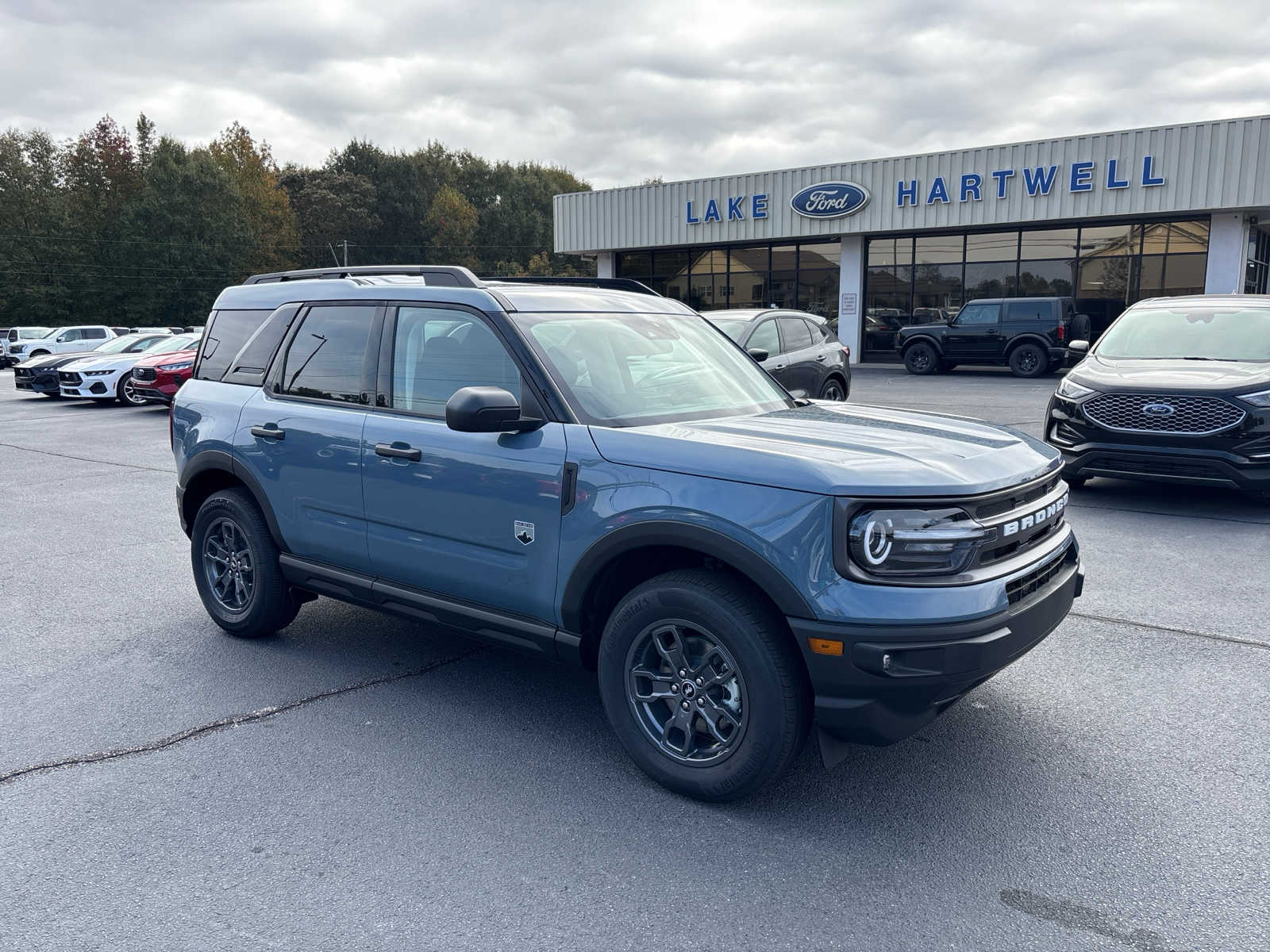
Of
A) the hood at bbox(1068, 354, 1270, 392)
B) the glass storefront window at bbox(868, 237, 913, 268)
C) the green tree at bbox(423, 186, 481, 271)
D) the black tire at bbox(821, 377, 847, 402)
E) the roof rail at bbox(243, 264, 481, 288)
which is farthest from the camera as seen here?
the green tree at bbox(423, 186, 481, 271)

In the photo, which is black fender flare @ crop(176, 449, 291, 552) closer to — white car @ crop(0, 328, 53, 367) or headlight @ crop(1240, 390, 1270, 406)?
headlight @ crop(1240, 390, 1270, 406)

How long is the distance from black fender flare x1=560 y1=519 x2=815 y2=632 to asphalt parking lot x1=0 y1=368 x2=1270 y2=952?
67 centimetres

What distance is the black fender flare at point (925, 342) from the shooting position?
76.2 ft

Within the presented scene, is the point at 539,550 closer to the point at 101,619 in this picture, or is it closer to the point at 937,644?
the point at 937,644

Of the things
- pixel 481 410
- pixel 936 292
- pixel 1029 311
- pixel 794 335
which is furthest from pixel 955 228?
pixel 481 410

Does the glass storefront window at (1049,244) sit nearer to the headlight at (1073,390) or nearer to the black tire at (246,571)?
the headlight at (1073,390)

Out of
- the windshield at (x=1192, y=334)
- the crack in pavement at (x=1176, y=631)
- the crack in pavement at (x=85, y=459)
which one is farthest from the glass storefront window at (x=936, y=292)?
the crack in pavement at (x=1176, y=631)

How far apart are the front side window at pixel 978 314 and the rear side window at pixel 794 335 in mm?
11857

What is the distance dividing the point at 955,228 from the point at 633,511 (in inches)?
1007

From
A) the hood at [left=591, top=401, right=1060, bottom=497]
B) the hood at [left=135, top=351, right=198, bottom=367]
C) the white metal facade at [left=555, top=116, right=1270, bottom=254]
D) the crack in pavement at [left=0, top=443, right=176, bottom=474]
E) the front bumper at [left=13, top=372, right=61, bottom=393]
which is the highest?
the white metal facade at [left=555, top=116, right=1270, bottom=254]

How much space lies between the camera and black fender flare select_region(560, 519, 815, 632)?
292 cm

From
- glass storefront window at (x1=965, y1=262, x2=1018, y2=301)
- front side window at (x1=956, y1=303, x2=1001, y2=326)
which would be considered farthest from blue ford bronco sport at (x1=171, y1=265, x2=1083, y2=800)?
glass storefront window at (x1=965, y1=262, x2=1018, y2=301)

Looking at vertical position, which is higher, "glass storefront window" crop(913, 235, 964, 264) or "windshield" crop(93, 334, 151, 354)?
"glass storefront window" crop(913, 235, 964, 264)

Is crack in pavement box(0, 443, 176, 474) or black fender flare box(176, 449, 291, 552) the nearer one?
black fender flare box(176, 449, 291, 552)
